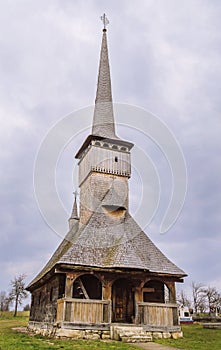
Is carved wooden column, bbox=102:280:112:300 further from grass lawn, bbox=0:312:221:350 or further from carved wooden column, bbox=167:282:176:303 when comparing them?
carved wooden column, bbox=167:282:176:303

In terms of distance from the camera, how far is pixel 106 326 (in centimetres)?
1510

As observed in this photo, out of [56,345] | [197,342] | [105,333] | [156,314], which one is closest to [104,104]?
[156,314]

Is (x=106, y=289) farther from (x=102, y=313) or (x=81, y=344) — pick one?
(x=81, y=344)

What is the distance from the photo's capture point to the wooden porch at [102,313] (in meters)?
15.0

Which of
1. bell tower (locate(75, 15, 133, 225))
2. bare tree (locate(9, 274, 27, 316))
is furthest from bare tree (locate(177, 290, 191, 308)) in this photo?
bell tower (locate(75, 15, 133, 225))

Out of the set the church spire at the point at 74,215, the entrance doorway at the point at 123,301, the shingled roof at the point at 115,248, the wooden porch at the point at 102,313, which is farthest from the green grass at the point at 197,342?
the church spire at the point at 74,215

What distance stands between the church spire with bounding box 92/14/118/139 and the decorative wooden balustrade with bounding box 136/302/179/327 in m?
11.9

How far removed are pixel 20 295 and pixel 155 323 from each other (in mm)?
37977

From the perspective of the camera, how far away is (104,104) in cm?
2711

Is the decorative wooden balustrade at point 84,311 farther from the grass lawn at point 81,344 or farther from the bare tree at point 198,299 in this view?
the bare tree at point 198,299

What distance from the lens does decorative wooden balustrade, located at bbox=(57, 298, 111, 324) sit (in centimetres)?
1492

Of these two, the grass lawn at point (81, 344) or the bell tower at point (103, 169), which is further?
the bell tower at point (103, 169)

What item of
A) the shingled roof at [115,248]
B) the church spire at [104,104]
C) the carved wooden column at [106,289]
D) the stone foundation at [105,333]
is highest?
the church spire at [104,104]

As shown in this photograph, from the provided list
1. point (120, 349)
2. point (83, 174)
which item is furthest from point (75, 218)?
point (120, 349)
